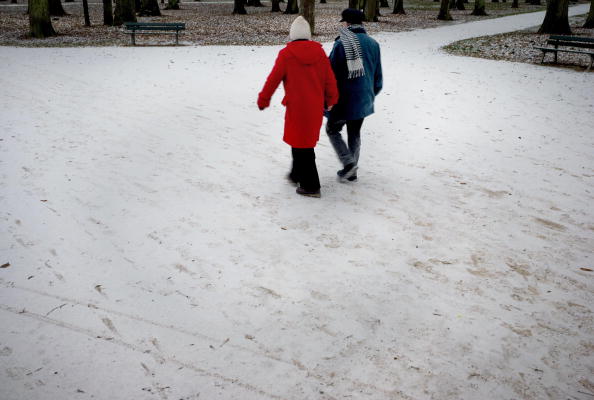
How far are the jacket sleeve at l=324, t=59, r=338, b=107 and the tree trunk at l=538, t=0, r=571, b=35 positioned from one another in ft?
65.2

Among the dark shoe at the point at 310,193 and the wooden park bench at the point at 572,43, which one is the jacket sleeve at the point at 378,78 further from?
the wooden park bench at the point at 572,43

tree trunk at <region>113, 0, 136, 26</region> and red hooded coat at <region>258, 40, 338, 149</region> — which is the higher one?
tree trunk at <region>113, 0, 136, 26</region>

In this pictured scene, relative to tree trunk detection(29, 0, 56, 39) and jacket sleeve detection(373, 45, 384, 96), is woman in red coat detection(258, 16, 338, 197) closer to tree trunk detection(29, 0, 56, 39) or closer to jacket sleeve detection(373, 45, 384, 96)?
jacket sleeve detection(373, 45, 384, 96)

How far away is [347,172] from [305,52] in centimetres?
157

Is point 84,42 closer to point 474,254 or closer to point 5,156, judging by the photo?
point 5,156

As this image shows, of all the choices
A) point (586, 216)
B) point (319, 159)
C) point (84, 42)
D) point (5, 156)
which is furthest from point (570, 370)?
A: point (84, 42)

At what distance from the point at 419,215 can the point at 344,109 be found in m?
1.41

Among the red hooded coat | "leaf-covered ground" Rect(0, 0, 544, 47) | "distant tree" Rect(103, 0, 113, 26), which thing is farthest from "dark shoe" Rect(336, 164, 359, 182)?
"distant tree" Rect(103, 0, 113, 26)

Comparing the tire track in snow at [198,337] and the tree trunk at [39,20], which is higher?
the tree trunk at [39,20]

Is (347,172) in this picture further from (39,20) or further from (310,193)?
(39,20)

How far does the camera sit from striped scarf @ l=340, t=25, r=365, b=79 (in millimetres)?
4891

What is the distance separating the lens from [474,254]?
13.6 feet

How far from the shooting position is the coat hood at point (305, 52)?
15.1 feet

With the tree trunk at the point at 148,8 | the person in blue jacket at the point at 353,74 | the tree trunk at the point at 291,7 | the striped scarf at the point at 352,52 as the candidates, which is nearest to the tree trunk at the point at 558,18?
the tree trunk at the point at 291,7
